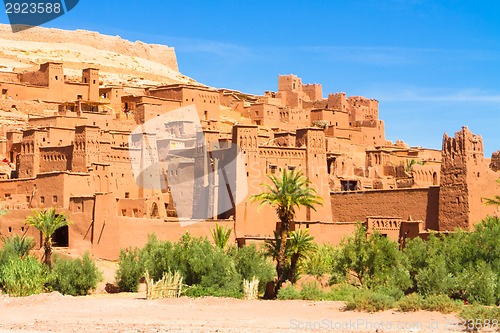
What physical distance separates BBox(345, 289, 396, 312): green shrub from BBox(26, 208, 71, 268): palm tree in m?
14.8

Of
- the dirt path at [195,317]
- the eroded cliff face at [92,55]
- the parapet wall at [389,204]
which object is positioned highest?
the eroded cliff face at [92,55]

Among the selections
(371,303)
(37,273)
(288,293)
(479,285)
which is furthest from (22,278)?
(479,285)

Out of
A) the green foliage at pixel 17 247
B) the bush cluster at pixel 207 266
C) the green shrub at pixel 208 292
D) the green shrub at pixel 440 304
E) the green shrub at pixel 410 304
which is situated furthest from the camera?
the green foliage at pixel 17 247

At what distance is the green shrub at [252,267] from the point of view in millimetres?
32312

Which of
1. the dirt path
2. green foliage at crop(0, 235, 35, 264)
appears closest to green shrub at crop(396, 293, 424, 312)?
the dirt path

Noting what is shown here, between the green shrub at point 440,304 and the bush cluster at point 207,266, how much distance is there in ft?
24.8

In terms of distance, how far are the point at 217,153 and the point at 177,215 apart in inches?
129

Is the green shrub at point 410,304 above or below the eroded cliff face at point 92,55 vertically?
below

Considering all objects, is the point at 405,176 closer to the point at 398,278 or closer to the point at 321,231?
the point at 321,231

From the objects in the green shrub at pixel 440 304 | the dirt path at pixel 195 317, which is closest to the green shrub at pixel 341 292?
the dirt path at pixel 195 317

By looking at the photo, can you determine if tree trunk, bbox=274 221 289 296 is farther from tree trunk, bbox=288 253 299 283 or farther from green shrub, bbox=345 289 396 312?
green shrub, bbox=345 289 396 312

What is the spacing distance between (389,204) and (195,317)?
18.9m

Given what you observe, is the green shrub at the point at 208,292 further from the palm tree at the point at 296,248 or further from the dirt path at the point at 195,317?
the palm tree at the point at 296,248

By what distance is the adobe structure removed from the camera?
128ft
